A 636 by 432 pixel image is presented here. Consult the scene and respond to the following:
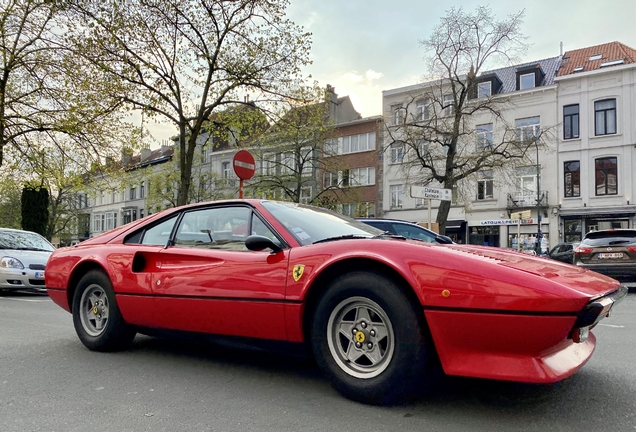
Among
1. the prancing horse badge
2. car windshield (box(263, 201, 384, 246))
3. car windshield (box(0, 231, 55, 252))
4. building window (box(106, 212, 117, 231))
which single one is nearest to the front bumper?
car windshield (box(0, 231, 55, 252))

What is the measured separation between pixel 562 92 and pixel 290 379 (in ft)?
106

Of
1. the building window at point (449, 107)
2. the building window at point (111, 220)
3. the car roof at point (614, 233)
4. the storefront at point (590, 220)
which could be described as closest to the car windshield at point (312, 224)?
the car roof at point (614, 233)

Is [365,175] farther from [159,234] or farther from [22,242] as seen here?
[159,234]

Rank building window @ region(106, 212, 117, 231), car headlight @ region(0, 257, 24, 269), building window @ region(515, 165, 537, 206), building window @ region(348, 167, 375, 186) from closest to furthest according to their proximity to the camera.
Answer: car headlight @ region(0, 257, 24, 269) → building window @ region(515, 165, 537, 206) → building window @ region(348, 167, 375, 186) → building window @ region(106, 212, 117, 231)

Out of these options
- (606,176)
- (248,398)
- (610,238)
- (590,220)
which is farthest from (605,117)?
(248,398)

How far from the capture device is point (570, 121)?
3039 cm

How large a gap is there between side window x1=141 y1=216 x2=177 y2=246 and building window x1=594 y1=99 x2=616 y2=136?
3124 cm

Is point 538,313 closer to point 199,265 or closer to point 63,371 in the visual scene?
point 199,265

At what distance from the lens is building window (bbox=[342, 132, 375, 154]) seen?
37.8m

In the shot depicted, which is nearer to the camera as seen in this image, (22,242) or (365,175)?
(22,242)

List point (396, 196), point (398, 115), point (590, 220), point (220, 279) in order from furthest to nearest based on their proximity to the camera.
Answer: point (396, 196) < point (590, 220) < point (398, 115) < point (220, 279)

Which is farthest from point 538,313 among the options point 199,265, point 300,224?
point 199,265

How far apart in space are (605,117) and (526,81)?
5.58 metres

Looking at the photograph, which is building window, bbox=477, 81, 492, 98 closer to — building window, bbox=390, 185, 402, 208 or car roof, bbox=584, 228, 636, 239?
building window, bbox=390, 185, 402, 208
